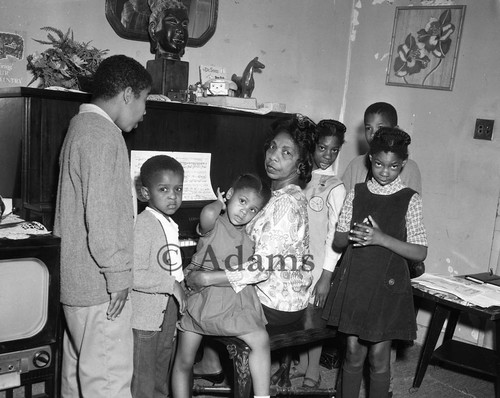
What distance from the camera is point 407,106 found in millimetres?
3965

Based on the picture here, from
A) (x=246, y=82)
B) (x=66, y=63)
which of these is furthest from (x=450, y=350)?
(x=66, y=63)

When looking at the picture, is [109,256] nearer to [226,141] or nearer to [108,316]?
[108,316]

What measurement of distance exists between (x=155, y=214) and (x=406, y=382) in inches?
80.0

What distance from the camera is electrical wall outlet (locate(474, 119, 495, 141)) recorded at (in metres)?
3.58

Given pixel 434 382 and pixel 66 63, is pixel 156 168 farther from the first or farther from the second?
pixel 434 382

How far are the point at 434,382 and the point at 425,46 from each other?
2.20 m

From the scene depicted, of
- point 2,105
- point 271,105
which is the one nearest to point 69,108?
point 2,105

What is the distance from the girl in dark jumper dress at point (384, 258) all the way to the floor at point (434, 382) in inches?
35.6

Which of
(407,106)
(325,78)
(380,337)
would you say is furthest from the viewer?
(325,78)

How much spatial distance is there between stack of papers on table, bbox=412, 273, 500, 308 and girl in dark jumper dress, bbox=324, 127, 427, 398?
0.76m

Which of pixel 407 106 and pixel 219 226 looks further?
pixel 407 106

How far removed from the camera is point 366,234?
7.56 ft

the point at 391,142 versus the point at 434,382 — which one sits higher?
the point at 391,142

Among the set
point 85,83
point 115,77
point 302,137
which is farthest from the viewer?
point 85,83
